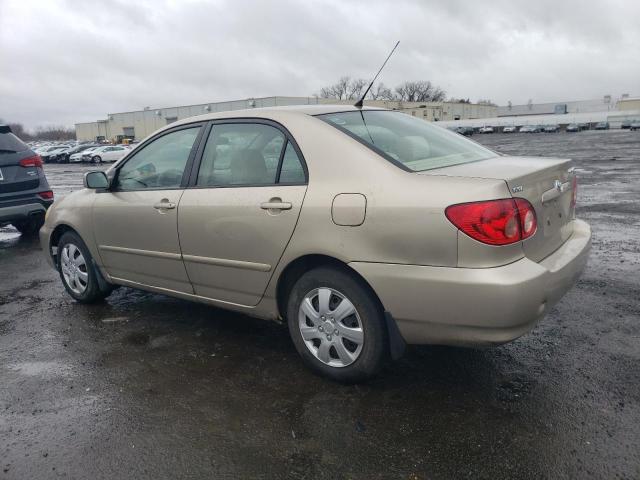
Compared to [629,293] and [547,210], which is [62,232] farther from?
[629,293]

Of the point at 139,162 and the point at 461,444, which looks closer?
the point at 461,444

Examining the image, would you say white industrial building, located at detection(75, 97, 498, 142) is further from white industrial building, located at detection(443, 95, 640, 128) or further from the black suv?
the black suv

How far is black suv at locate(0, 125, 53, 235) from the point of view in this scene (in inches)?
295

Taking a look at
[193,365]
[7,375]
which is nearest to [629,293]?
[193,365]

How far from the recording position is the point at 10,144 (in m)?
7.68

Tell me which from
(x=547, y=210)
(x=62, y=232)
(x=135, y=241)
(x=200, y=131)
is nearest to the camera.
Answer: (x=547, y=210)

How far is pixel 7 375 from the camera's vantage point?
364cm

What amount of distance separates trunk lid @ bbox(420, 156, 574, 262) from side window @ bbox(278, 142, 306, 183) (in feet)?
2.51

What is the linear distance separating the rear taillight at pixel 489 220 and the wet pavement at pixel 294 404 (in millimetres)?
954

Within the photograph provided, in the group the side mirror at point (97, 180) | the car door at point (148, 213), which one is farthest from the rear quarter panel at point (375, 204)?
the side mirror at point (97, 180)

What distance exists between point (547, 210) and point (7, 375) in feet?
11.8

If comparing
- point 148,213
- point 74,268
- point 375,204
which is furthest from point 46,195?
point 375,204

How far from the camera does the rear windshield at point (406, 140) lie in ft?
10.5

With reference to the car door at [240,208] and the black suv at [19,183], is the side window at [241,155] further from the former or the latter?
the black suv at [19,183]
